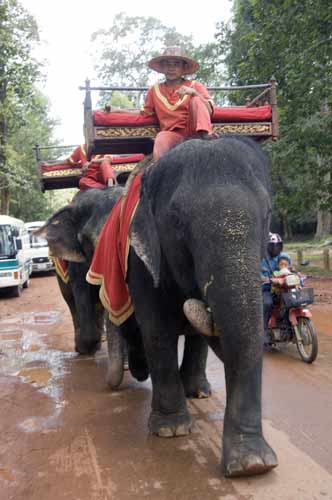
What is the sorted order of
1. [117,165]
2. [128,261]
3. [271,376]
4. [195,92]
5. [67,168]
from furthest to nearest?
[67,168] < [117,165] < [271,376] < [195,92] < [128,261]

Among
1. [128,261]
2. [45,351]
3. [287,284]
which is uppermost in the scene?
[128,261]

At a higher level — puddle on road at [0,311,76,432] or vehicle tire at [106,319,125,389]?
vehicle tire at [106,319,125,389]

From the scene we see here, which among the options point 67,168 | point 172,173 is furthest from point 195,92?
point 67,168

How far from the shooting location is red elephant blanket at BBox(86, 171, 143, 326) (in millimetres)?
3924

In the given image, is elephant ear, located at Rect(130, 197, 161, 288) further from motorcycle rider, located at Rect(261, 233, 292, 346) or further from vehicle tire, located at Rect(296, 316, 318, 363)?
motorcycle rider, located at Rect(261, 233, 292, 346)

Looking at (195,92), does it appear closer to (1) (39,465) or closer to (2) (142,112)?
(2) (142,112)

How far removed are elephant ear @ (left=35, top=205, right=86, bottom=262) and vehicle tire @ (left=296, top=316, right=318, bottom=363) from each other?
105 inches

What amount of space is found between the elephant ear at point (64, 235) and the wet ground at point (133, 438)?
1330 mm

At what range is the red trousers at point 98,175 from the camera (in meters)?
6.32

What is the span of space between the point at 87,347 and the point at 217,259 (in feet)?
13.9

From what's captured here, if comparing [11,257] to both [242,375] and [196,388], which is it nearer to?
[196,388]

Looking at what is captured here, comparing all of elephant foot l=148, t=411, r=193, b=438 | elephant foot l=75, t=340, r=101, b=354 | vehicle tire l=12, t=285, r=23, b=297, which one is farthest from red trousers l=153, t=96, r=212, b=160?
vehicle tire l=12, t=285, r=23, b=297

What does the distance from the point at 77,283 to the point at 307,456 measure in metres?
3.86

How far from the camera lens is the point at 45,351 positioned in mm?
7410
